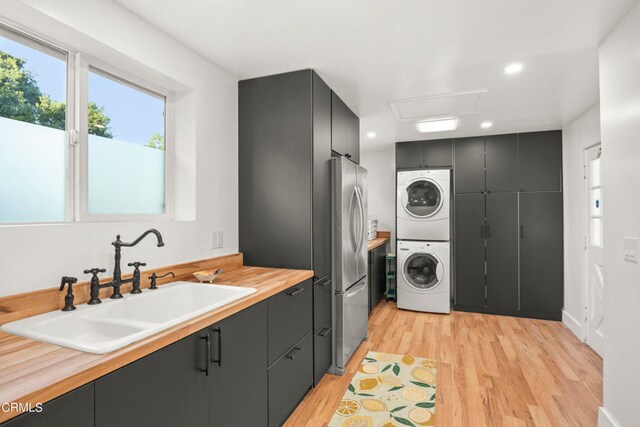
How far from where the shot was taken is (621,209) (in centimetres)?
181

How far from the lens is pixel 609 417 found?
6.17ft

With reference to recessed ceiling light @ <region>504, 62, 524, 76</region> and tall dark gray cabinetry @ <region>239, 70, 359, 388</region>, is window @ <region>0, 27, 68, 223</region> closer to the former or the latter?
tall dark gray cabinetry @ <region>239, 70, 359, 388</region>

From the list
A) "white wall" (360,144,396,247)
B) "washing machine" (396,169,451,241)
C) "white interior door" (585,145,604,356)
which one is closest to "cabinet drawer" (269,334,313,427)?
"washing machine" (396,169,451,241)

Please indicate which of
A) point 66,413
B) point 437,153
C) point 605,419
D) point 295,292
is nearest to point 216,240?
point 295,292

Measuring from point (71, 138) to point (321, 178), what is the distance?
61.0 inches

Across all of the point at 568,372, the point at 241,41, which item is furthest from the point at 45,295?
the point at 568,372

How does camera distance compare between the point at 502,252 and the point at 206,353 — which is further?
the point at 502,252

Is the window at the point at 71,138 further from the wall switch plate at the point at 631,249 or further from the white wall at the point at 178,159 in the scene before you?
the wall switch plate at the point at 631,249

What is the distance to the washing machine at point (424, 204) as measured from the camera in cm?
→ 432

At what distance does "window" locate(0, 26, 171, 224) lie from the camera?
1.42m

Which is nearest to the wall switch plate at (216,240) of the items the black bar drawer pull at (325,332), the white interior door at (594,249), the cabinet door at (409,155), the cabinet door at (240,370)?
the cabinet door at (240,370)

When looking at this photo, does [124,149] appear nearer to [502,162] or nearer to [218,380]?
[218,380]

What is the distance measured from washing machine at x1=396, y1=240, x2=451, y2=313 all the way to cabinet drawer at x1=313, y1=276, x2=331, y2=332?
2134 mm

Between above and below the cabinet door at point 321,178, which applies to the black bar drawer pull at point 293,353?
below
